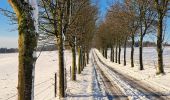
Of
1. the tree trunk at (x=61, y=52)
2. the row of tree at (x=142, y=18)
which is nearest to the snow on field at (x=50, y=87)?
the tree trunk at (x=61, y=52)

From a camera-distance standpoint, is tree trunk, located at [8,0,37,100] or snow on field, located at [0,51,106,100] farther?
snow on field, located at [0,51,106,100]

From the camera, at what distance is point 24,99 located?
7730 millimetres

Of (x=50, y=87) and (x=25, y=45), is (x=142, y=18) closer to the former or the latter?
(x=50, y=87)

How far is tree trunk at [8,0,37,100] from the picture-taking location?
24.6 ft

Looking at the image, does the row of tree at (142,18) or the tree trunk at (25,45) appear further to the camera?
the row of tree at (142,18)

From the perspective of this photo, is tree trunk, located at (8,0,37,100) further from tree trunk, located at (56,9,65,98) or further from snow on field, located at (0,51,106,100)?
tree trunk, located at (56,9,65,98)

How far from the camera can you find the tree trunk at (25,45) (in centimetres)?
750

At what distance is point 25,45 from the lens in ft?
24.8

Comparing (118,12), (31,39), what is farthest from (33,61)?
(118,12)

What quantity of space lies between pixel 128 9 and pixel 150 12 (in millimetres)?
4619

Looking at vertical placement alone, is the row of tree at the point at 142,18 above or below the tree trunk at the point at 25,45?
above

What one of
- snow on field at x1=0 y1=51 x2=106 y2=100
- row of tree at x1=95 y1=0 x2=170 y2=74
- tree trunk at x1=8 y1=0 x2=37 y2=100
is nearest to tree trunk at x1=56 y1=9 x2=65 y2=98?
snow on field at x1=0 y1=51 x2=106 y2=100

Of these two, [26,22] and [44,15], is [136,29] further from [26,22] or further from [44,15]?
[26,22]

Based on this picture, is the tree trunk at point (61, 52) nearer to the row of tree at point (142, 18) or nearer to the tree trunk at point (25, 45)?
the tree trunk at point (25, 45)
